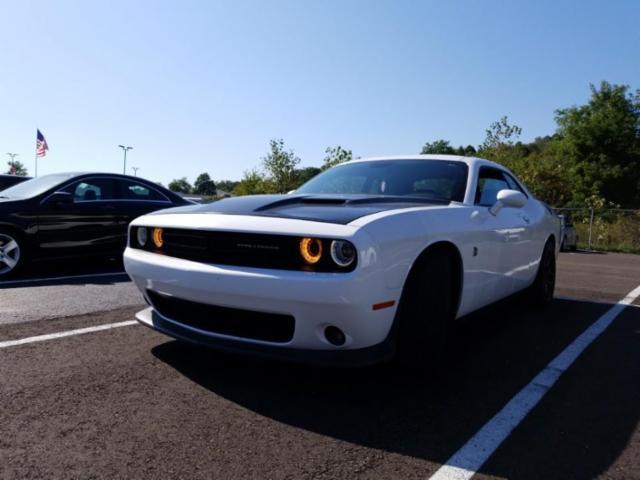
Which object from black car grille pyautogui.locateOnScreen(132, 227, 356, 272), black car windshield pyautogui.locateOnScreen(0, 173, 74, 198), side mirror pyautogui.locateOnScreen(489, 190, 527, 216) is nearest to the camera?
black car grille pyautogui.locateOnScreen(132, 227, 356, 272)

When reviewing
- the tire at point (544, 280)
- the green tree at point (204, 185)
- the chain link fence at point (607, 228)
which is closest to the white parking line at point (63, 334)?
the tire at point (544, 280)

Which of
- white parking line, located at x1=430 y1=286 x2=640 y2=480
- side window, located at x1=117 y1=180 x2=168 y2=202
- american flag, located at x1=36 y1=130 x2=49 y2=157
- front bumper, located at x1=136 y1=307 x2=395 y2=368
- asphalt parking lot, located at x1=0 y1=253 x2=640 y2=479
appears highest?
american flag, located at x1=36 y1=130 x2=49 y2=157

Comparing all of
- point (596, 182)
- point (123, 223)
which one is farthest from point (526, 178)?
point (123, 223)

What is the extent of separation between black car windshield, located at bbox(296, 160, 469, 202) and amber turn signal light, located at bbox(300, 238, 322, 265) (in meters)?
1.37

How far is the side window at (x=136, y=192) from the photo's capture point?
7273 mm

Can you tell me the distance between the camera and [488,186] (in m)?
4.12

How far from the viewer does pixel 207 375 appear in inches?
114

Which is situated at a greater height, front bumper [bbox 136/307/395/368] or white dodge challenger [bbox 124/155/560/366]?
white dodge challenger [bbox 124/155/560/366]

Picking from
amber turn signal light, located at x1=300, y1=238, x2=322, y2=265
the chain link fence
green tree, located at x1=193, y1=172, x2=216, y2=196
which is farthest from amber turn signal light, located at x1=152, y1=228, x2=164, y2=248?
green tree, located at x1=193, y1=172, x2=216, y2=196

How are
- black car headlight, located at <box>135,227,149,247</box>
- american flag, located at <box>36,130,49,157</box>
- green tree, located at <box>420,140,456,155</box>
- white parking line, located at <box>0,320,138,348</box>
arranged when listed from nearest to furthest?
black car headlight, located at <box>135,227,149,247</box>
white parking line, located at <box>0,320,138,348</box>
american flag, located at <box>36,130,49,157</box>
green tree, located at <box>420,140,456,155</box>

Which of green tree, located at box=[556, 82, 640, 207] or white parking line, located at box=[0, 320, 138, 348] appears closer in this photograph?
white parking line, located at box=[0, 320, 138, 348]

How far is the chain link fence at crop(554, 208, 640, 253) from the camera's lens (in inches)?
713

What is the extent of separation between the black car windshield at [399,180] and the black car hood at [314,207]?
27 centimetres

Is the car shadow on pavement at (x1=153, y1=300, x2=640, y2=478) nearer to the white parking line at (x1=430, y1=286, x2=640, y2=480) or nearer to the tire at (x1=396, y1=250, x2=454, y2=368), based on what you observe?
the white parking line at (x1=430, y1=286, x2=640, y2=480)
